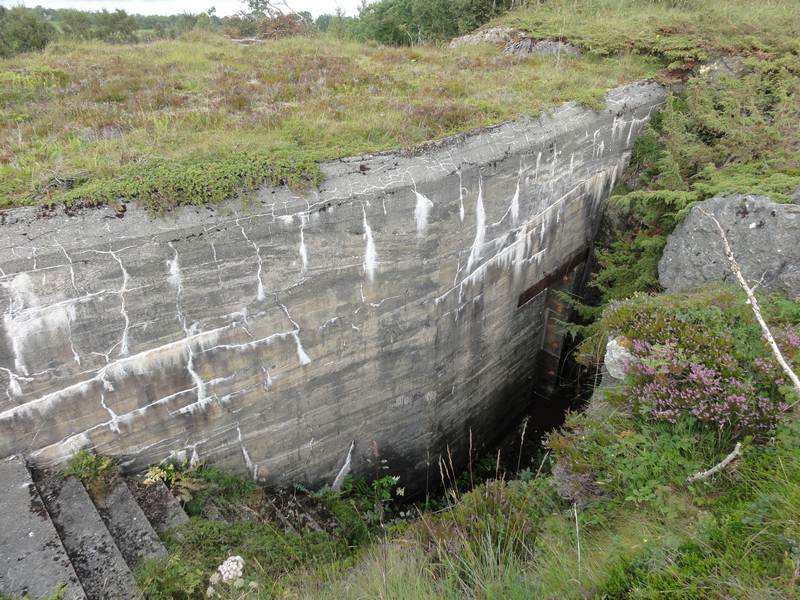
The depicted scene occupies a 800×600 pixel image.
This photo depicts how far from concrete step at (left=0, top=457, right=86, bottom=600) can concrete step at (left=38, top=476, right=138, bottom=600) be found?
0.11 meters

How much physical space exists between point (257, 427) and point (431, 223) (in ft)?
7.59

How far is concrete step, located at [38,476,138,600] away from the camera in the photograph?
2.95m

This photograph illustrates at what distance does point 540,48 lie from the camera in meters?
8.89

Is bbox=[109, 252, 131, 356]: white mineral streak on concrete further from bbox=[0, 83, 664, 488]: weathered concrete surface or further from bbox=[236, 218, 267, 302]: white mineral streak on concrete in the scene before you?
bbox=[236, 218, 267, 302]: white mineral streak on concrete

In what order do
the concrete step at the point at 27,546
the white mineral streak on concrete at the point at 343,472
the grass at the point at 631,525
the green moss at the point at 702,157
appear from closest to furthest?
the grass at the point at 631,525 < the concrete step at the point at 27,546 < the white mineral streak on concrete at the point at 343,472 < the green moss at the point at 702,157

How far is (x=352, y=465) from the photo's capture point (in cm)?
524

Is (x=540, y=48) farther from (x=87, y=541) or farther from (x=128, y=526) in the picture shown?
(x=87, y=541)

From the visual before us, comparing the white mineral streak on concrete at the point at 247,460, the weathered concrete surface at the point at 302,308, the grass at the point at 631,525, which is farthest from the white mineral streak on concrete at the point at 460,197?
the white mineral streak on concrete at the point at 247,460

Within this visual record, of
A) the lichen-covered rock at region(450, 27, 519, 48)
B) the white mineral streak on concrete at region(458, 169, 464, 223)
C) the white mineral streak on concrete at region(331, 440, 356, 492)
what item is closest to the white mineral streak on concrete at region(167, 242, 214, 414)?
the white mineral streak on concrete at region(331, 440, 356, 492)

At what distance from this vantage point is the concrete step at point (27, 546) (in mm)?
2811

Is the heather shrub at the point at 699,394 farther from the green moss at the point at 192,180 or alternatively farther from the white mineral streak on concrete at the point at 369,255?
the green moss at the point at 192,180

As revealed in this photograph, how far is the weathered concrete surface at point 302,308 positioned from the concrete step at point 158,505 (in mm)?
235

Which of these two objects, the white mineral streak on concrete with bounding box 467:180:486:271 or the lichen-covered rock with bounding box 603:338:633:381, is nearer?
the lichen-covered rock with bounding box 603:338:633:381

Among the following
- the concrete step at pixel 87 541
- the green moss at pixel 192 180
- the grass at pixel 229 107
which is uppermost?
the grass at pixel 229 107
